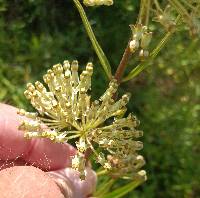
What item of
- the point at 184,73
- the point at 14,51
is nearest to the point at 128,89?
the point at 184,73

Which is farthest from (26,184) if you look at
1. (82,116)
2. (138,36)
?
(138,36)

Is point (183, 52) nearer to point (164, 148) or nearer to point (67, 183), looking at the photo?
point (164, 148)

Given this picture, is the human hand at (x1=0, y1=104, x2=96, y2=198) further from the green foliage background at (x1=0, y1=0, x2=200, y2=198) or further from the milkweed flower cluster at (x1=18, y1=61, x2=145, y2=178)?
the green foliage background at (x1=0, y1=0, x2=200, y2=198)

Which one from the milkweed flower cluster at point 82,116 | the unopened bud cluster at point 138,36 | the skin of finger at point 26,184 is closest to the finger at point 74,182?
the skin of finger at point 26,184

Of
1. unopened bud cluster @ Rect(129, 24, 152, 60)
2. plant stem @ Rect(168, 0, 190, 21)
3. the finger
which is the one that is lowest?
the finger

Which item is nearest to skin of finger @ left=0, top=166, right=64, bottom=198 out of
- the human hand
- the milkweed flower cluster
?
→ the human hand

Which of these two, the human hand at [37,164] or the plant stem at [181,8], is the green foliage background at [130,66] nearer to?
the human hand at [37,164]

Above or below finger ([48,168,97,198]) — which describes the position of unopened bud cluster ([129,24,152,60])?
above
